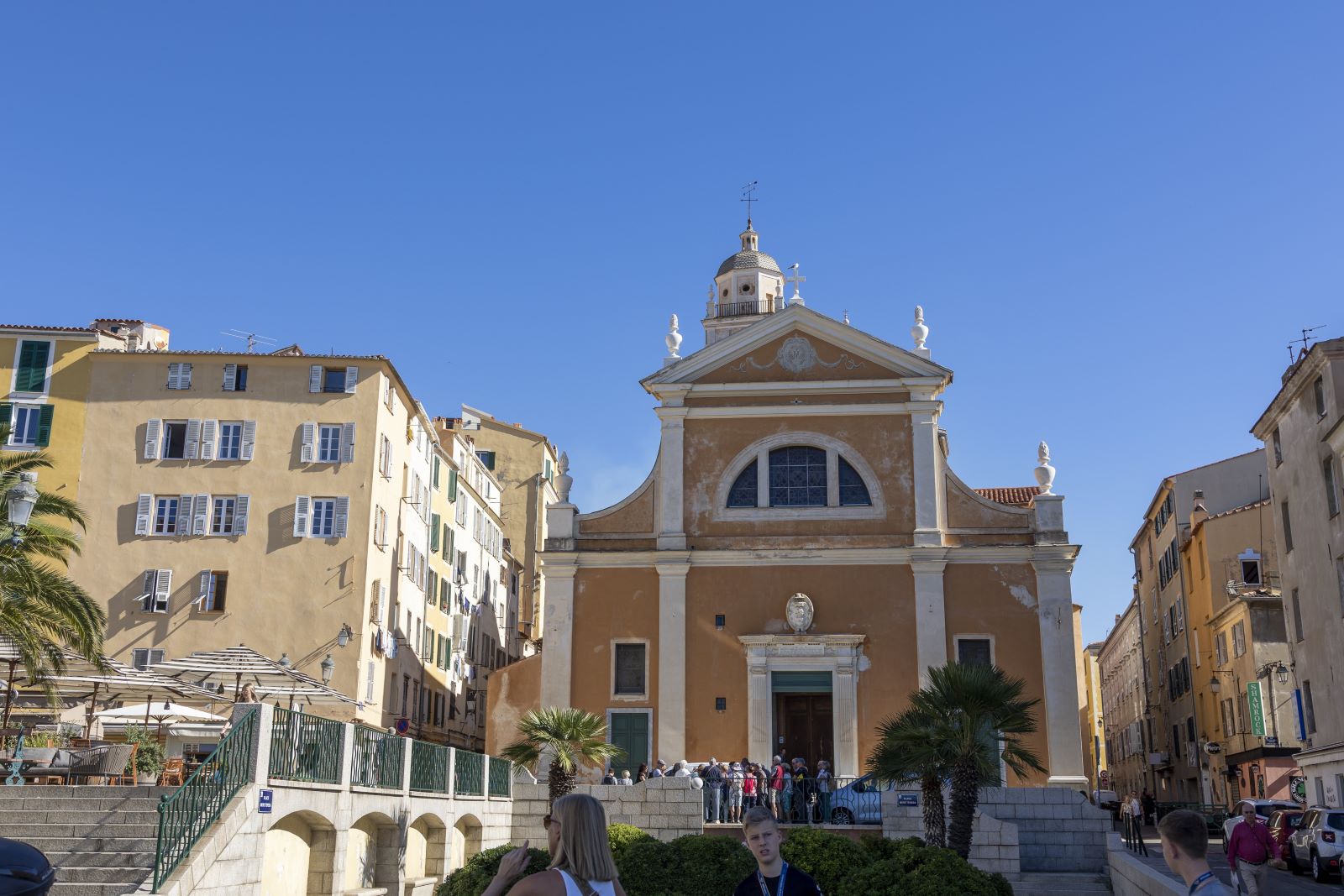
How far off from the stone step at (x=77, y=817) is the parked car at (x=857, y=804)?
45.6 ft

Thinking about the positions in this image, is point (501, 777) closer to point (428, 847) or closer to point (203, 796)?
point (428, 847)

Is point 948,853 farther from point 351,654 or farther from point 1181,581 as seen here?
point 1181,581

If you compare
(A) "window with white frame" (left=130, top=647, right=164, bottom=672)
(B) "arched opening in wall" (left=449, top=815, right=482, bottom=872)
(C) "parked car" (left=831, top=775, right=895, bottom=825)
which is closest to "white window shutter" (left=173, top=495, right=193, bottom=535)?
(A) "window with white frame" (left=130, top=647, right=164, bottom=672)

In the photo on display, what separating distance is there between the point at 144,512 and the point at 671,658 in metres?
14.7

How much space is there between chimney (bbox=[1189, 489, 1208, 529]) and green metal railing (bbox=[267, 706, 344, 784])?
36.5 metres

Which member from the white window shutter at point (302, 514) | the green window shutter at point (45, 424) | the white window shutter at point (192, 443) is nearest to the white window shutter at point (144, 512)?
the white window shutter at point (192, 443)

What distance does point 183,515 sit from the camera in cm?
3434

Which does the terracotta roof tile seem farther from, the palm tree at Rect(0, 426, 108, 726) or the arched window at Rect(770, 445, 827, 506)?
the palm tree at Rect(0, 426, 108, 726)

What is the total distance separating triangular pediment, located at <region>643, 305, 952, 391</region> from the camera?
1282 inches

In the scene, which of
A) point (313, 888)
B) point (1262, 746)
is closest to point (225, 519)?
point (313, 888)

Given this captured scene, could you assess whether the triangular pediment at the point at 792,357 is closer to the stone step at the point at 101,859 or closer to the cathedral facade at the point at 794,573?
the cathedral facade at the point at 794,573

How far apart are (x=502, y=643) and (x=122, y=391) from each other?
70.5 feet

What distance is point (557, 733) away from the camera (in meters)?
23.9

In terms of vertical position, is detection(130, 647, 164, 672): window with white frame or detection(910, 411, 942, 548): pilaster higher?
Answer: detection(910, 411, 942, 548): pilaster
